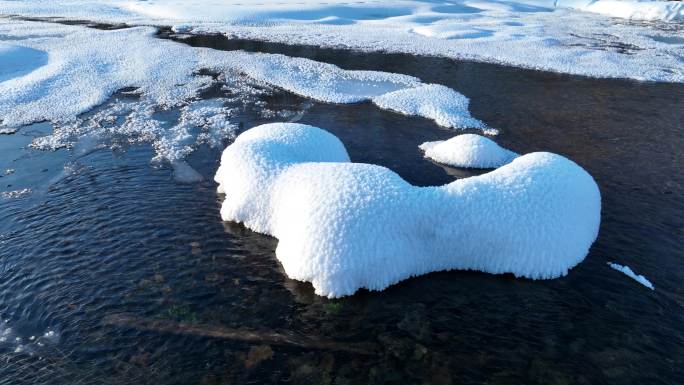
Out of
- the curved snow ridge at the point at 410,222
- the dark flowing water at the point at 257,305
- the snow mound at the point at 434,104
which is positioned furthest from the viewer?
the snow mound at the point at 434,104

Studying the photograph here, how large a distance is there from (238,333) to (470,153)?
932 cm

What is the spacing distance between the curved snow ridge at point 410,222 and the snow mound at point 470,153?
10.4 ft

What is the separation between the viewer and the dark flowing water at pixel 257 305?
7793mm

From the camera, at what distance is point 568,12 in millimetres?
53031

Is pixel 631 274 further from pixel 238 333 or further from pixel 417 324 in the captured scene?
pixel 238 333

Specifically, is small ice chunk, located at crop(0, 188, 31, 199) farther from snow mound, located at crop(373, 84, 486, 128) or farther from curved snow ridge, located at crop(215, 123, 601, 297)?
snow mound, located at crop(373, 84, 486, 128)

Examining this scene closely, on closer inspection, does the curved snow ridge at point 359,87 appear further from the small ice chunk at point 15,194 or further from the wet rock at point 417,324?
the small ice chunk at point 15,194

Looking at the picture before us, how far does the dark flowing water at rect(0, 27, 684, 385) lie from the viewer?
7.79 meters

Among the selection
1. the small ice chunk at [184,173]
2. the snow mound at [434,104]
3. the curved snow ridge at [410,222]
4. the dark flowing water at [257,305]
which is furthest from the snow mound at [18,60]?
the curved snow ridge at [410,222]

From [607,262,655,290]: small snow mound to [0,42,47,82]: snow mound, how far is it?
78.6 feet

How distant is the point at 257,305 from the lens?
355 inches

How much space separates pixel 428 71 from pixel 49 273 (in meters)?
20.6

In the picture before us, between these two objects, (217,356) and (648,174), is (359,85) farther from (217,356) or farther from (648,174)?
(217,356)

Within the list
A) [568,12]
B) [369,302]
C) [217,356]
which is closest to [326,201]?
→ [369,302]
